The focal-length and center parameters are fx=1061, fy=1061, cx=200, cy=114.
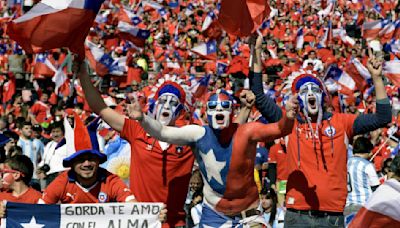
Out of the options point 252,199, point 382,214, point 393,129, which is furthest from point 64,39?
point 393,129

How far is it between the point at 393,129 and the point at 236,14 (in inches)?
226

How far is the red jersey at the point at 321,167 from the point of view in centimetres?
895

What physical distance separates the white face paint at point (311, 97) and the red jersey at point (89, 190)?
171 centimetres

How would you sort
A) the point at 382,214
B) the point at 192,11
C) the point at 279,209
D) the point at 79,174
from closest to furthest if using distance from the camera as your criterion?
the point at 382,214
the point at 79,174
the point at 279,209
the point at 192,11

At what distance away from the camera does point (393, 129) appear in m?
15.5

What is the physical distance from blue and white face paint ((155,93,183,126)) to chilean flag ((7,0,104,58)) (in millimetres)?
870

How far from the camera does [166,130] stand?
8.58m

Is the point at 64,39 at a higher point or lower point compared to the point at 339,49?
higher

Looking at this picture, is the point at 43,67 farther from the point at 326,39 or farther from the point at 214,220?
the point at 214,220

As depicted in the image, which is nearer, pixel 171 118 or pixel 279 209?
pixel 171 118

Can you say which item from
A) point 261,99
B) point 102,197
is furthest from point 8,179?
point 261,99

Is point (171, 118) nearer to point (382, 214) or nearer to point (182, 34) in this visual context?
point (382, 214)

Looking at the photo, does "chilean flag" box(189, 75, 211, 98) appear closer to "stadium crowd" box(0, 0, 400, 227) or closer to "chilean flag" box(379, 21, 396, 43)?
"stadium crowd" box(0, 0, 400, 227)

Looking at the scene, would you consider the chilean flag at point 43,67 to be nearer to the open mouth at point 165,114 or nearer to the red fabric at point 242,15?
the red fabric at point 242,15
